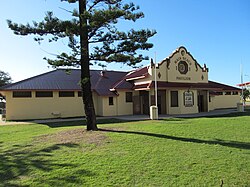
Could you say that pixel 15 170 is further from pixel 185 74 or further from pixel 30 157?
pixel 185 74

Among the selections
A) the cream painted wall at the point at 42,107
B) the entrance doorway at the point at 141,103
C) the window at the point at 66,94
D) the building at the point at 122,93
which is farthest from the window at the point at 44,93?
the entrance doorway at the point at 141,103

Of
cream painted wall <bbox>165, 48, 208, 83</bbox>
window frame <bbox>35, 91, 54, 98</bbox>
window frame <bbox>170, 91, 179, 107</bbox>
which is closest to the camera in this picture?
window frame <bbox>35, 91, 54, 98</bbox>

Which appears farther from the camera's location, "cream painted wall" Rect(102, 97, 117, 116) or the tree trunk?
"cream painted wall" Rect(102, 97, 117, 116)

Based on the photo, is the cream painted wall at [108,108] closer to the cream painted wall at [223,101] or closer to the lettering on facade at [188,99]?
the lettering on facade at [188,99]

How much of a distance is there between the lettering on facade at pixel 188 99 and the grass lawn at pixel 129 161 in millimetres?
14137

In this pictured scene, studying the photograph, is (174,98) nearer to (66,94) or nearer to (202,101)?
(202,101)

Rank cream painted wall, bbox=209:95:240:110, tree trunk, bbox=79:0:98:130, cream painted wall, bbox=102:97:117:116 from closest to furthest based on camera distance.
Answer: tree trunk, bbox=79:0:98:130 < cream painted wall, bbox=102:97:117:116 < cream painted wall, bbox=209:95:240:110

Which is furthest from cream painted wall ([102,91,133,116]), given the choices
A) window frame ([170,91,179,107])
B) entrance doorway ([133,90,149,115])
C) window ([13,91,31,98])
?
window ([13,91,31,98])

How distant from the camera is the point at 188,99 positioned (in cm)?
2484

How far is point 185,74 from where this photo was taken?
2538cm

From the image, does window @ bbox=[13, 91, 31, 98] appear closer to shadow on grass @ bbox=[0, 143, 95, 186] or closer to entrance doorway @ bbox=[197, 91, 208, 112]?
shadow on grass @ bbox=[0, 143, 95, 186]

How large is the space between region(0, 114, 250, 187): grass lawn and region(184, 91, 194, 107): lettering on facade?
1414cm

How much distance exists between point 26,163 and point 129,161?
10.3 feet

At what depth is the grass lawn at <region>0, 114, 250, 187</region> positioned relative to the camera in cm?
568
